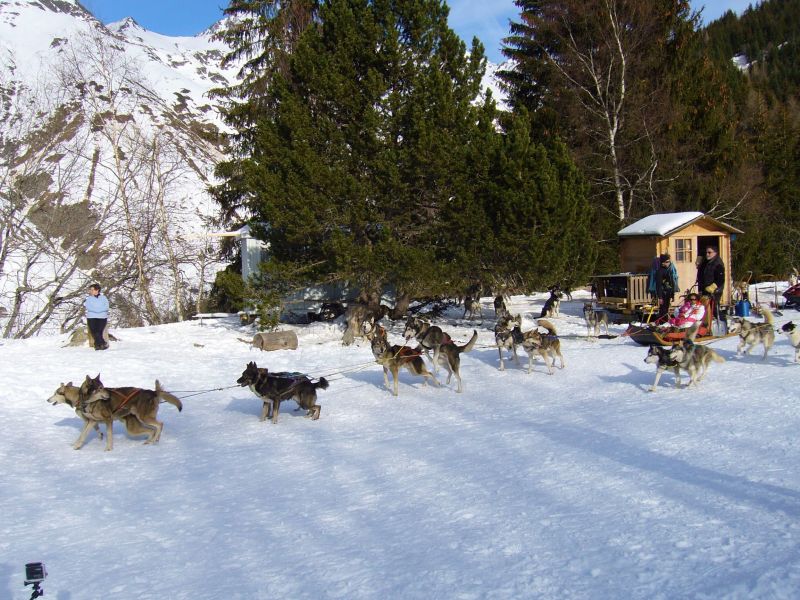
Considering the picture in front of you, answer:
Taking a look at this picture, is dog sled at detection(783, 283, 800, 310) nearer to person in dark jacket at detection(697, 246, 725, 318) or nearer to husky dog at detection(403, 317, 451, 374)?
person in dark jacket at detection(697, 246, 725, 318)

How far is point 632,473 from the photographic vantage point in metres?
5.54

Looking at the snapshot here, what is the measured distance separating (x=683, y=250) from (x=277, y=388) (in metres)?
14.0

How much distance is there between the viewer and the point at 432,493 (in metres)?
5.48

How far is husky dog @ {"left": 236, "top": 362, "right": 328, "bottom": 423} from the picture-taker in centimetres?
837

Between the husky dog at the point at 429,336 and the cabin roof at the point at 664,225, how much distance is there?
9219mm

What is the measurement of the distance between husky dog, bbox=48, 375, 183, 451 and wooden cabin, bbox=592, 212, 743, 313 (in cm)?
1321

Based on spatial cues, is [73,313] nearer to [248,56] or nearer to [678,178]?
[248,56]

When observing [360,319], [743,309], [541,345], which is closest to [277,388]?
[541,345]

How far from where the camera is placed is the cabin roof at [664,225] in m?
17.7

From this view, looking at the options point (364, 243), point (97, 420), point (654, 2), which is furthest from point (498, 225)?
point (654, 2)

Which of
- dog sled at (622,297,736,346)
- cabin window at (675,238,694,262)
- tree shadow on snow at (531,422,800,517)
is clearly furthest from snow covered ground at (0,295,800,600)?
cabin window at (675,238,694,262)

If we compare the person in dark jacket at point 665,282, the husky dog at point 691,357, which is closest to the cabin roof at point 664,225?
the person in dark jacket at point 665,282

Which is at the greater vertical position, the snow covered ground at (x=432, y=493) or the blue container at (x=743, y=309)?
the blue container at (x=743, y=309)

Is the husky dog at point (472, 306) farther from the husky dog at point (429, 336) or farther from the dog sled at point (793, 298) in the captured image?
the dog sled at point (793, 298)
